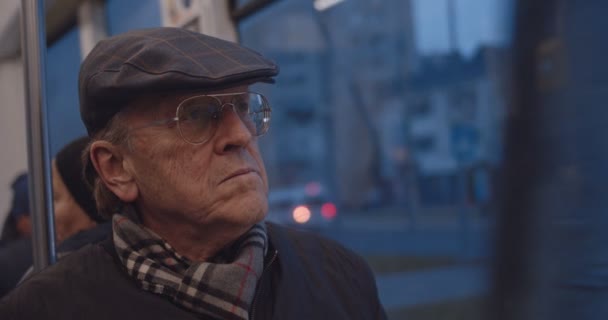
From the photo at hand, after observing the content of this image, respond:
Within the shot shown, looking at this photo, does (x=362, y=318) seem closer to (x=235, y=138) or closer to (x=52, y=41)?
(x=235, y=138)

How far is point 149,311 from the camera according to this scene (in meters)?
1.11

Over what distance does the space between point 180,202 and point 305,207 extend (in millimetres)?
11723

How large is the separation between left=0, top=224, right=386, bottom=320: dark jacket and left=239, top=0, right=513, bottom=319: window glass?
135cm

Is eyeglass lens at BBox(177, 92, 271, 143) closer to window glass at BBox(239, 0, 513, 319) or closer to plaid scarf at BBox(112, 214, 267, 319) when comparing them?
plaid scarf at BBox(112, 214, 267, 319)

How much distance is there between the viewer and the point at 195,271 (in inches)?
44.2

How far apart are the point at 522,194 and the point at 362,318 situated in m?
0.64

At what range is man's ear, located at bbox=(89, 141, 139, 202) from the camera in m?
1.22

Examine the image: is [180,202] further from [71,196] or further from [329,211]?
[329,211]

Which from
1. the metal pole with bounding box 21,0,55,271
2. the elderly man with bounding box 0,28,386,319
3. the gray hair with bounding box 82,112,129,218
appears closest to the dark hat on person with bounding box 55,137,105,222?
the metal pole with bounding box 21,0,55,271

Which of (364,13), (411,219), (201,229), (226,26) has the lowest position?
(411,219)

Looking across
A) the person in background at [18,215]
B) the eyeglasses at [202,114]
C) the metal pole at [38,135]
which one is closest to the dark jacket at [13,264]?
the person in background at [18,215]

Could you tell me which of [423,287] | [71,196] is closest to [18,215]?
[71,196]

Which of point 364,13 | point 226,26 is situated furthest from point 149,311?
point 364,13

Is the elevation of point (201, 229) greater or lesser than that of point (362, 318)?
greater
